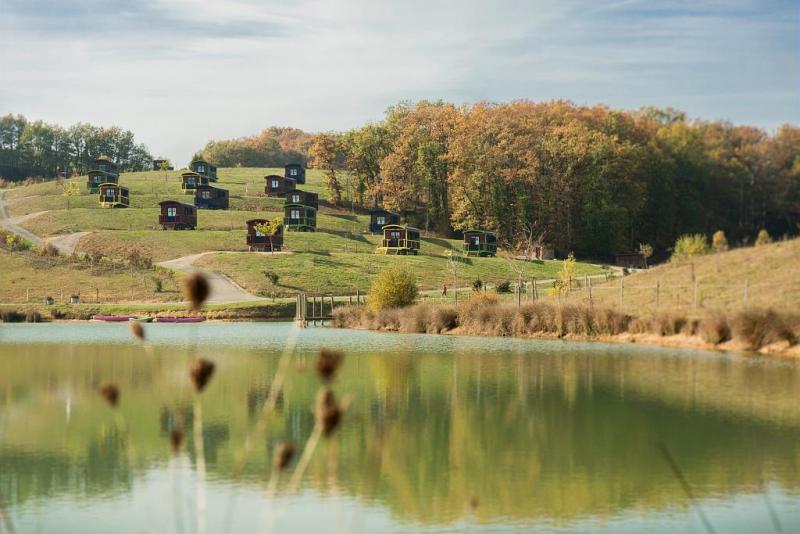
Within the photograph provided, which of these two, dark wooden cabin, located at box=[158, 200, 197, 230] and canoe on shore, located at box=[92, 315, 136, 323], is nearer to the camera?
canoe on shore, located at box=[92, 315, 136, 323]

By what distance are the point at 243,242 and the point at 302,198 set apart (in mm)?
19533

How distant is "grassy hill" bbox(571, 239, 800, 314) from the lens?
37812 millimetres

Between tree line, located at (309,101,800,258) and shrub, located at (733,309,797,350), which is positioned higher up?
tree line, located at (309,101,800,258)

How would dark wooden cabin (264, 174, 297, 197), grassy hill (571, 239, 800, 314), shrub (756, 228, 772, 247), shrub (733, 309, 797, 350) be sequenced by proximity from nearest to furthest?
shrub (733, 309, 797, 350) → grassy hill (571, 239, 800, 314) → shrub (756, 228, 772, 247) → dark wooden cabin (264, 174, 297, 197)

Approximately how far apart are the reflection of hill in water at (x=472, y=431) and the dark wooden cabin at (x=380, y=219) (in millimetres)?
66814

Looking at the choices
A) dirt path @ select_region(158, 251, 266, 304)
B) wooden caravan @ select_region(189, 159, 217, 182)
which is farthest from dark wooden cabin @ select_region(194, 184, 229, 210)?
dirt path @ select_region(158, 251, 266, 304)

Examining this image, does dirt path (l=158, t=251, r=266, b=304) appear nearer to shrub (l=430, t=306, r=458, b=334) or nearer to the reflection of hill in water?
shrub (l=430, t=306, r=458, b=334)

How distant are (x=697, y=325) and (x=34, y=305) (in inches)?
1688

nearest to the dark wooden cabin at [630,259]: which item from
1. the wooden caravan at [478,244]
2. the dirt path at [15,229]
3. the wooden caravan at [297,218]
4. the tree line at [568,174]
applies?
the tree line at [568,174]

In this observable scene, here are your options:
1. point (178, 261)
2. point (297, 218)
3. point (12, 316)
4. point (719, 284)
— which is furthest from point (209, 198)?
point (719, 284)

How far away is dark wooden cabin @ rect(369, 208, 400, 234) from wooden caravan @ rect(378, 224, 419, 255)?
1097 centimetres

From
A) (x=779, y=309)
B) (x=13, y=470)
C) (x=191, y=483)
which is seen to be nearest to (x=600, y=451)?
(x=191, y=483)

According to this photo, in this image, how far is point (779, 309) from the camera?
3341 centimetres

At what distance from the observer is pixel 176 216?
9188cm
